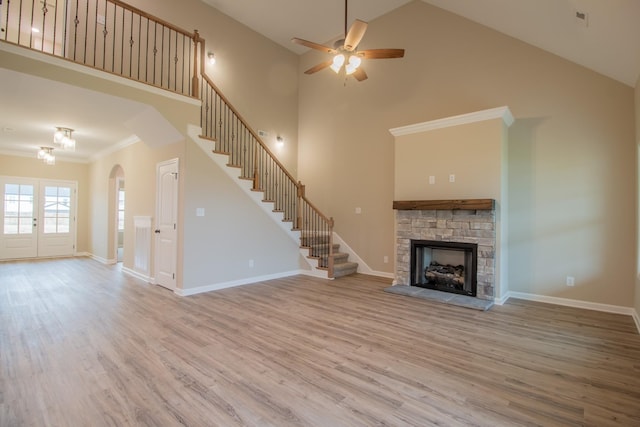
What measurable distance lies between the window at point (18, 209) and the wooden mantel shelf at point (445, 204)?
9.79 metres

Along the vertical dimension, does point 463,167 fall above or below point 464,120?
below

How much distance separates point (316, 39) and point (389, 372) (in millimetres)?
7293

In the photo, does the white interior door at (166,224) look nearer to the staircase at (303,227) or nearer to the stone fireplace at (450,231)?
the staircase at (303,227)

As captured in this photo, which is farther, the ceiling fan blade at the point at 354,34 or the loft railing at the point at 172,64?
the loft railing at the point at 172,64

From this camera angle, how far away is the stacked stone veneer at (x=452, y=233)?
172 inches

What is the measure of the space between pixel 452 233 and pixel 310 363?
3.20 m

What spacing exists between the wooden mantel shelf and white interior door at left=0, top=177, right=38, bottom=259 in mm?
9775

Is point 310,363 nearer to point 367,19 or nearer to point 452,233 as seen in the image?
point 452,233

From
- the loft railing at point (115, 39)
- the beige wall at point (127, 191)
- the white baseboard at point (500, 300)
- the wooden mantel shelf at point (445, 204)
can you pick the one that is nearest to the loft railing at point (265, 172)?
the loft railing at point (115, 39)

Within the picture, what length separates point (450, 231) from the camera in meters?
4.74

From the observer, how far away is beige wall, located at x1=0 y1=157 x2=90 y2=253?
799 centimetres

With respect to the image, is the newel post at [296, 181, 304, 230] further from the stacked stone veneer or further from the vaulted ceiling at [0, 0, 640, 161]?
the vaulted ceiling at [0, 0, 640, 161]

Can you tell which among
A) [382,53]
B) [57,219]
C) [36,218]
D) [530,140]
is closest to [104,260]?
[57,219]

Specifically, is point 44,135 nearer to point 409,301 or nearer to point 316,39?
point 316,39
